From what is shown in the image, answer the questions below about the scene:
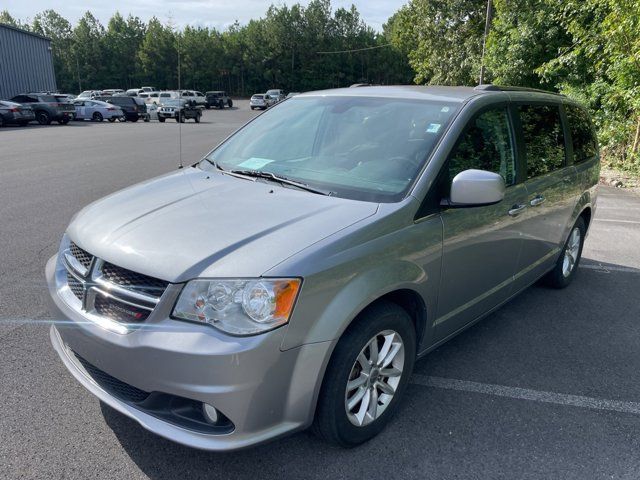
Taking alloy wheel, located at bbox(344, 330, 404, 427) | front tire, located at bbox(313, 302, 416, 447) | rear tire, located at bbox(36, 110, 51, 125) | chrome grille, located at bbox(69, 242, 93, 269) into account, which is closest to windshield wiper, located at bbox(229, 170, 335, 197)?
front tire, located at bbox(313, 302, 416, 447)

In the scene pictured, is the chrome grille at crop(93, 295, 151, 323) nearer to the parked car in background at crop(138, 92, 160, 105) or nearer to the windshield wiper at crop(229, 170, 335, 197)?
the windshield wiper at crop(229, 170, 335, 197)

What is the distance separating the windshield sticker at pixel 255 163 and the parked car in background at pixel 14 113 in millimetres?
27208

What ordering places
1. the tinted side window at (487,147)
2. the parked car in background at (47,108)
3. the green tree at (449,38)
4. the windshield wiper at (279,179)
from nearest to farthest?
the windshield wiper at (279,179) < the tinted side window at (487,147) < the parked car in background at (47,108) < the green tree at (449,38)

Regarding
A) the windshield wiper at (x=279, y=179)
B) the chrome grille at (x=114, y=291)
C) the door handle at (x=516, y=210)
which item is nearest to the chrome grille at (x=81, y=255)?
the chrome grille at (x=114, y=291)

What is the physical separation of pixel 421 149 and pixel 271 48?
302 ft

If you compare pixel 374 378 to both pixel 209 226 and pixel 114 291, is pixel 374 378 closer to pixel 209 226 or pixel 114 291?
pixel 209 226

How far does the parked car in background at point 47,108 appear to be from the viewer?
2809cm

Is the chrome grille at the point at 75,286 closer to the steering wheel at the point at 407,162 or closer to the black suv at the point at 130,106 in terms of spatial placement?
the steering wheel at the point at 407,162

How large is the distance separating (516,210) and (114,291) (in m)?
2.66

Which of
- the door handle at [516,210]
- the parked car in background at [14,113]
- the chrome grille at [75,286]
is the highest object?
the door handle at [516,210]

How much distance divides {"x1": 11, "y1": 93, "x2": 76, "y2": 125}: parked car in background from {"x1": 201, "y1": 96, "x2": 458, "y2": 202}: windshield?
28.2 metres

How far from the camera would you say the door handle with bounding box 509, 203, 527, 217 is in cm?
363

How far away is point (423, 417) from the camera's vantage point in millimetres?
3061

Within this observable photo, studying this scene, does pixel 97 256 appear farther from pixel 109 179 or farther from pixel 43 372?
pixel 109 179
